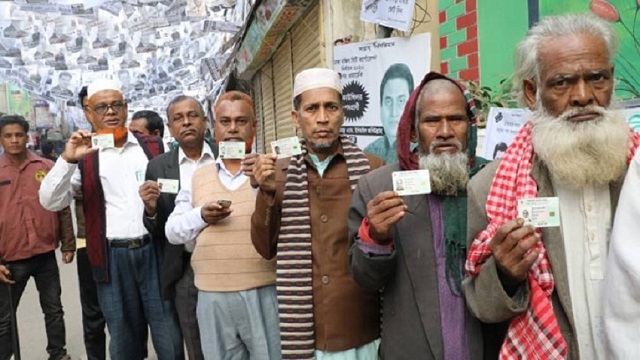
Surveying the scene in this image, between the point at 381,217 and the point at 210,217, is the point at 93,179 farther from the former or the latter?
the point at 381,217

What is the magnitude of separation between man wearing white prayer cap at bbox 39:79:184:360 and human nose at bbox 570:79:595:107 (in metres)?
2.57

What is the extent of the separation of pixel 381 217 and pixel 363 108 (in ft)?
7.33

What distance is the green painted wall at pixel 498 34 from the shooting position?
3.43 meters

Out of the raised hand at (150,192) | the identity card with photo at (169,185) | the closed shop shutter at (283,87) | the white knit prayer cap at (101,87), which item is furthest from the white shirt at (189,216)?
the closed shop shutter at (283,87)

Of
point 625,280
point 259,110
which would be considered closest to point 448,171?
point 625,280

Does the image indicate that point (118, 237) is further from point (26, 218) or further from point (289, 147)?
point (289, 147)

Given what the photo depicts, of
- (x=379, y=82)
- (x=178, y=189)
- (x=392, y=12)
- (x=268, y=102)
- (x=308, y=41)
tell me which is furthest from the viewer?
(x=268, y=102)

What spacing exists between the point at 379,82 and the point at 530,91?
6.20ft

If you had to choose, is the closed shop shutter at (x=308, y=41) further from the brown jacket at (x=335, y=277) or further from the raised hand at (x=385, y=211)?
the raised hand at (x=385, y=211)

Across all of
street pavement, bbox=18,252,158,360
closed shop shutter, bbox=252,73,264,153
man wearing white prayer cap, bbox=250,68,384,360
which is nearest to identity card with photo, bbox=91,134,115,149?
man wearing white prayer cap, bbox=250,68,384,360

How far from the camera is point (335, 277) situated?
2.28m

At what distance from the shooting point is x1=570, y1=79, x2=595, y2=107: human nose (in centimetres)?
172

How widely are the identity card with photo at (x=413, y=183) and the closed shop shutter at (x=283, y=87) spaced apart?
6682mm

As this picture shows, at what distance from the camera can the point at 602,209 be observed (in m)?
1.71
